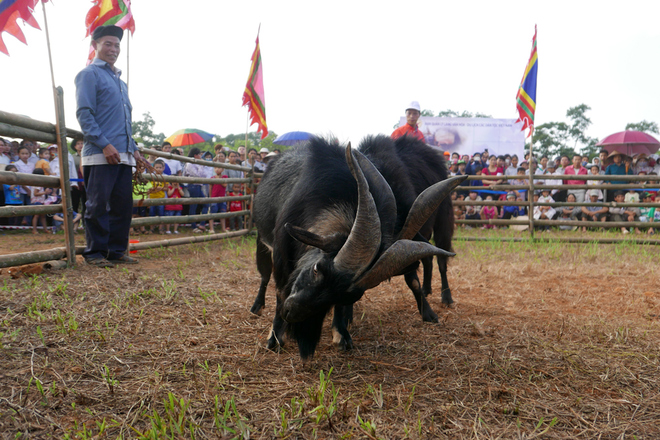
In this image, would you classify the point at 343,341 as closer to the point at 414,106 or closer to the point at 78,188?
the point at 414,106

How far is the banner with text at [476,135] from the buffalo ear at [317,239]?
44.1ft

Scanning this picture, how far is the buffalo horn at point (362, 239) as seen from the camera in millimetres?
2031

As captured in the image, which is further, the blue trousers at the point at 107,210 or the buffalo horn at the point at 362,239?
the blue trousers at the point at 107,210

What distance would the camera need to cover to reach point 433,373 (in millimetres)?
2518

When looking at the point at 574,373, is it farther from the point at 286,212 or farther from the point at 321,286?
the point at 286,212

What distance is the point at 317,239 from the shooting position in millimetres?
2098

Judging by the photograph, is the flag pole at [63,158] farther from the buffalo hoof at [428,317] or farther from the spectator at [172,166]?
the spectator at [172,166]

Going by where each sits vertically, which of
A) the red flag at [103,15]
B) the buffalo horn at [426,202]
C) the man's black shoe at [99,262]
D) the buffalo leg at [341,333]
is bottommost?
the buffalo leg at [341,333]

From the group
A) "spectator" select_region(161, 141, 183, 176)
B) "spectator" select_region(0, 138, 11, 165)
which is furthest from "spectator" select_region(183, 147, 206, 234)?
"spectator" select_region(0, 138, 11, 165)

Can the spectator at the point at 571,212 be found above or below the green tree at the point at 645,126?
below

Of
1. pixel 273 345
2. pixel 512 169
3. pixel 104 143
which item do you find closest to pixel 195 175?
pixel 104 143

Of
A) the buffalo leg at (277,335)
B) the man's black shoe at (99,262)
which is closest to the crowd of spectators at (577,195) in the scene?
the man's black shoe at (99,262)

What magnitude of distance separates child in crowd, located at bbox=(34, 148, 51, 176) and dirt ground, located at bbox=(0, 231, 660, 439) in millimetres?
4224

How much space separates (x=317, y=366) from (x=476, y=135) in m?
14.2
